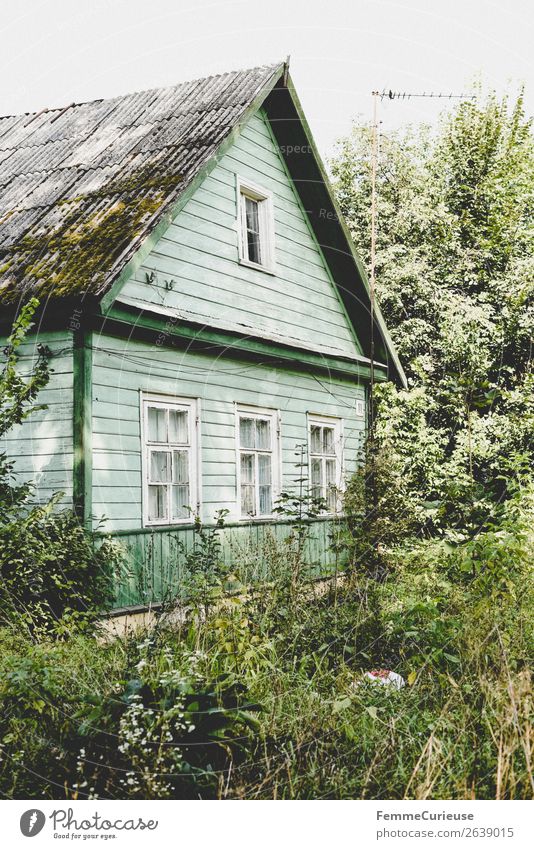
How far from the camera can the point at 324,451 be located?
11.5 metres

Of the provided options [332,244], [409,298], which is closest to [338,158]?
[409,298]

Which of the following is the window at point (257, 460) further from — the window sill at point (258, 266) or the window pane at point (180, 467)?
the window sill at point (258, 266)

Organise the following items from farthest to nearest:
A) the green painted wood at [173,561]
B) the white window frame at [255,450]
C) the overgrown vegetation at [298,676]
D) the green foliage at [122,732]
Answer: the white window frame at [255,450], the green painted wood at [173,561], the overgrown vegetation at [298,676], the green foliage at [122,732]

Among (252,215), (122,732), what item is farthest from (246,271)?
(122,732)

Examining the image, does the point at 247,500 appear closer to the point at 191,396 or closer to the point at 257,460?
the point at 257,460

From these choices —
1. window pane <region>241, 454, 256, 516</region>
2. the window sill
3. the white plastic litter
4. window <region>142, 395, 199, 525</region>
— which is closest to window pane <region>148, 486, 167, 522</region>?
window <region>142, 395, 199, 525</region>

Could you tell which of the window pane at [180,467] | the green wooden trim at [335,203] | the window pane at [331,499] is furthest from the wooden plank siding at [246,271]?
the window pane at [331,499]

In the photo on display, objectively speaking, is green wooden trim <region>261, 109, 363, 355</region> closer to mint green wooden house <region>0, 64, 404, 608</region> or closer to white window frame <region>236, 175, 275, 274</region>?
mint green wooden house <region>0, 64, 404, 608</region>

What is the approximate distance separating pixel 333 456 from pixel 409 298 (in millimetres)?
7279

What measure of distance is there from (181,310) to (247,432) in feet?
6.27

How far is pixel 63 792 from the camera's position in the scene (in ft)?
11.6

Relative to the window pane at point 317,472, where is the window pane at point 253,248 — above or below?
above

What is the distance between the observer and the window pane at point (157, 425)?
8.02m
